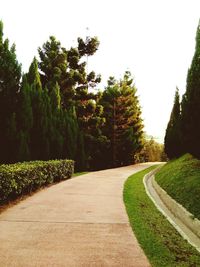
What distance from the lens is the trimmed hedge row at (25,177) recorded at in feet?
33.4

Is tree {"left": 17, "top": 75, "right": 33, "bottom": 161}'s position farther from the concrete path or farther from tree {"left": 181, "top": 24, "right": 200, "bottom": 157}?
tree {"left": 181, "top": 24, "right": 200, "bottom": 157}

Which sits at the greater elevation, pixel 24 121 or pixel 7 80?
pixel 7 80

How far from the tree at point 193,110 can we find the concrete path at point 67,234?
3294 mm

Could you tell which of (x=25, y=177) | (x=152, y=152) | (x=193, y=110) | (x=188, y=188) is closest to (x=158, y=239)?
(x=188, y=188)

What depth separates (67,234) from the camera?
23.6 feet

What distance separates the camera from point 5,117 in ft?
44.8

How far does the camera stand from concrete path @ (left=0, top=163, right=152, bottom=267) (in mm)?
5513

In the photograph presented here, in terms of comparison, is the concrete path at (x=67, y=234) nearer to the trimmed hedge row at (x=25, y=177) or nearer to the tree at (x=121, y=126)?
the trimmed hedge row at (x=25, y=177)

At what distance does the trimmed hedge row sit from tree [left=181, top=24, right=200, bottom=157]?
586cm

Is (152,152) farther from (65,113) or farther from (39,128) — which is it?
(39,128)

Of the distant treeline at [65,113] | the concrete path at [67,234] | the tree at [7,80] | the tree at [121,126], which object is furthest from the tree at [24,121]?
the tree at [121,126]

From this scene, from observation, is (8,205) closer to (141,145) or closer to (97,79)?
(97,79)

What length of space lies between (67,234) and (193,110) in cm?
656

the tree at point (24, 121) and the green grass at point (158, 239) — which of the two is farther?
the tree at point (24, 121)
